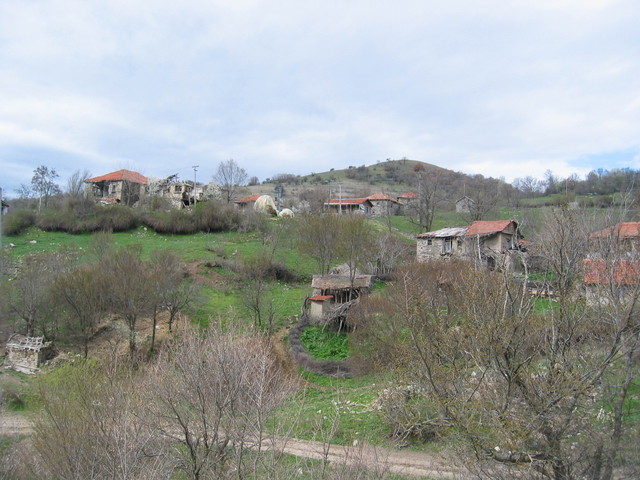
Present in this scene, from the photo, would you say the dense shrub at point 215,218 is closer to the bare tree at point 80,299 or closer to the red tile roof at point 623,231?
the bare tree at point 80,299

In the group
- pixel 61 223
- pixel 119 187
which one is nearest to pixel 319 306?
pixel 61 223

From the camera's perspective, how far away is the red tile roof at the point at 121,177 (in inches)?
2327

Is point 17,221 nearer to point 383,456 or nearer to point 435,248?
point 435,248

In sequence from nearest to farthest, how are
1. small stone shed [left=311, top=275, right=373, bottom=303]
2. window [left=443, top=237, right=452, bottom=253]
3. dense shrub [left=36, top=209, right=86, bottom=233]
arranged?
small stone shed [left=311, top=275, right=373, bottom=303]
window [left=443, top=237, right=452, bottom=253]
dense shrub [left=36, top=209, right=86, bottom=233]

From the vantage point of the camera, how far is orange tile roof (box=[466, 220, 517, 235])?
32816 millimetres

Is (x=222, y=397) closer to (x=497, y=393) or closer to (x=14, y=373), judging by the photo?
(x=497, y=393)

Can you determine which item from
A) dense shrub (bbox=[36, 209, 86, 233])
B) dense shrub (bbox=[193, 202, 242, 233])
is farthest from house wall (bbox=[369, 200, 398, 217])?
dense shrub (bbox=[36, 209, 86, 233])

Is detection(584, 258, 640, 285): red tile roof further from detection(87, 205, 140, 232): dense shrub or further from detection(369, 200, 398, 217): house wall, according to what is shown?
detection(369, 200, 398, 217): house wall

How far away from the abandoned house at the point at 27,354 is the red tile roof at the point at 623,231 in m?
25.9

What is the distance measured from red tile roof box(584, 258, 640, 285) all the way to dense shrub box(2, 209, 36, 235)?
4655 cm

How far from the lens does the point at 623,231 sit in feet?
44.0

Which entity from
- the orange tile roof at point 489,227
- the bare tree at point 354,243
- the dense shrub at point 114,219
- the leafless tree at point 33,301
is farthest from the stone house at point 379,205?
the leafless tree at point 33,301

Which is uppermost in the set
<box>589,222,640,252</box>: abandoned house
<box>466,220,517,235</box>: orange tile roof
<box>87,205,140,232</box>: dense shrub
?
<box>87,205,140,232</box>: dense shrub

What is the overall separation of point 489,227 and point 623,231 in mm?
20827
